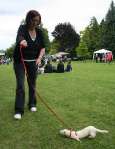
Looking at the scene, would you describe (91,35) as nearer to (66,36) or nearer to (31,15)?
(66,36)

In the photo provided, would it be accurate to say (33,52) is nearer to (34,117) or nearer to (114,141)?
Result: (34,117)

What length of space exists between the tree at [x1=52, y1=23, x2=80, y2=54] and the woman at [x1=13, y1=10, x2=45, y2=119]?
372 feet

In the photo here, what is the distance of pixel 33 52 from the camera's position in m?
8.77

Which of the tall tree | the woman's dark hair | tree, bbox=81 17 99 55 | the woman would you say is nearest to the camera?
the woman's dark hair

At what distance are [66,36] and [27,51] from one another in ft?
380

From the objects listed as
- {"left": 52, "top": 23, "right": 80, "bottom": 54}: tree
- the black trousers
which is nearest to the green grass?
the black trousers

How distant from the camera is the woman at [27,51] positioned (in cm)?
843

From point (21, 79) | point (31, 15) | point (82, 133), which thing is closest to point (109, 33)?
point (21, 79)

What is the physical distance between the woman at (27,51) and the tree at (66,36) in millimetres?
113271

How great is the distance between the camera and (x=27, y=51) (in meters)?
8.70

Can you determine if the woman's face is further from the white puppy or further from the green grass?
the white puppy

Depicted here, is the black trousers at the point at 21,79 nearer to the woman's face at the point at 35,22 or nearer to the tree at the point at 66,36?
the woman's face at the point at 35,22

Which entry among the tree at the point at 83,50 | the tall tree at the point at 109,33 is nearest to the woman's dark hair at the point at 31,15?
the tall tree at the point at 109,33

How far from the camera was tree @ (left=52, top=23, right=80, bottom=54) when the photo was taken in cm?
12238
